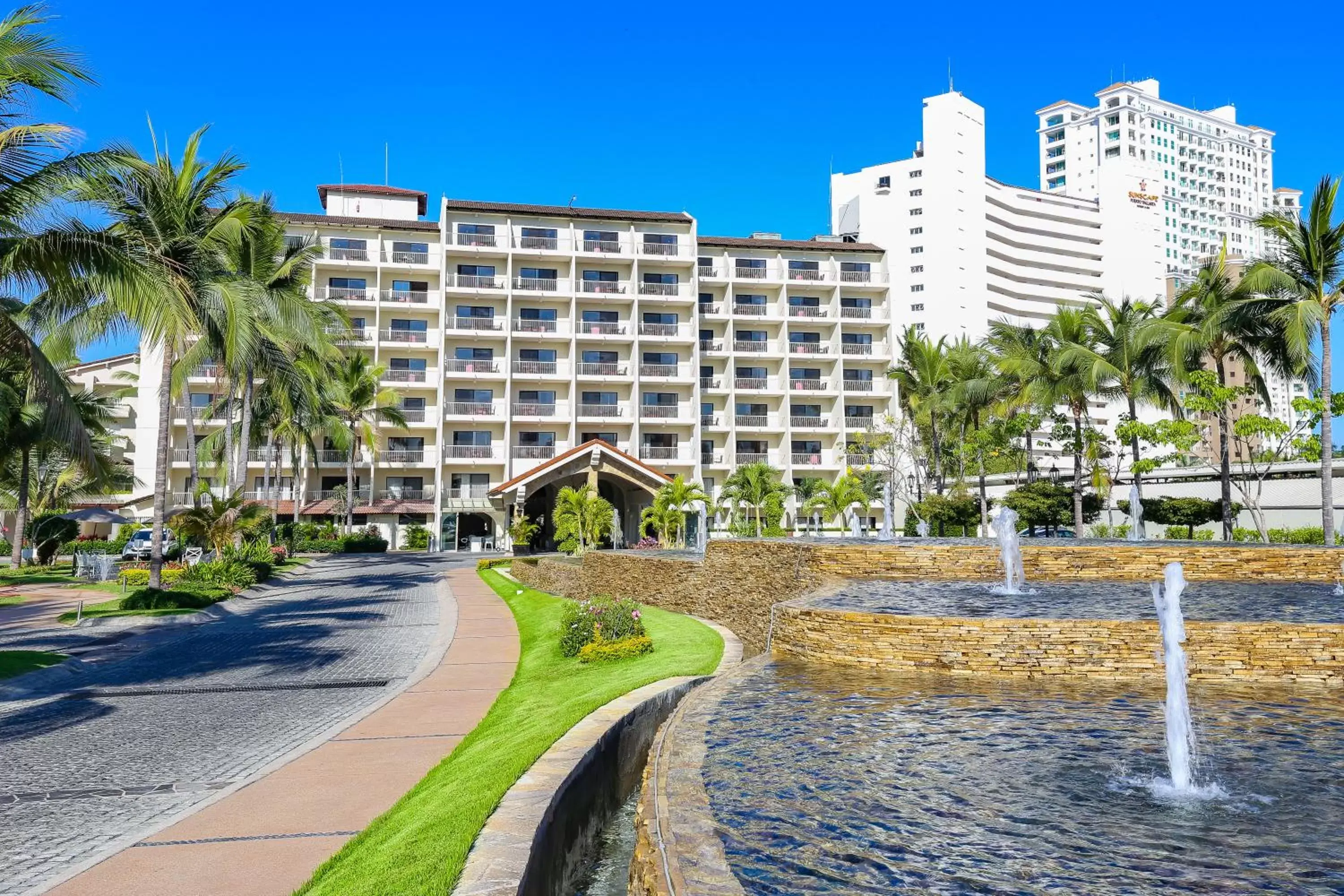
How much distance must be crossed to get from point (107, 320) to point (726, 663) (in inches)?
512

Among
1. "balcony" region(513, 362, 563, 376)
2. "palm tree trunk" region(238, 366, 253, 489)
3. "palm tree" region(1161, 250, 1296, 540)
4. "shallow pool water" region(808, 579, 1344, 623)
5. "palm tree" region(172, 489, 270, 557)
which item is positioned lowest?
"shallow pool water" region(808, 579, 1344, 623)

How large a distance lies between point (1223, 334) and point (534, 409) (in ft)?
131

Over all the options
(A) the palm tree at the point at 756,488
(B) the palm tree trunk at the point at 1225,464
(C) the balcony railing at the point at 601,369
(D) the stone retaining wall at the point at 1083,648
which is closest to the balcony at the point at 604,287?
(C) the balcony railing at the point at 601,369

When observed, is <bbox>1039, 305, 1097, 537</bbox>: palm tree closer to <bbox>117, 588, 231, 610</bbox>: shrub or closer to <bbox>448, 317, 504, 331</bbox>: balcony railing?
<bbox>117, 588, 231, 610</bbox>: shrub

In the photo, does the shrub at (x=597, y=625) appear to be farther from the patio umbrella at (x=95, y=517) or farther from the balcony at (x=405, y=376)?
the balcony at (x=405, y=376)

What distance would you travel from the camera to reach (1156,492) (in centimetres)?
4247

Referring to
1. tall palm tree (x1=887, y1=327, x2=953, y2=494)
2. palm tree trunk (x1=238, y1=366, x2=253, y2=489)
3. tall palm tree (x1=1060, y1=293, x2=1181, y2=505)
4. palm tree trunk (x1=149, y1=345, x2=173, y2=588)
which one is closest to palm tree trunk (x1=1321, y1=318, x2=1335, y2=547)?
tall palm tree (x1=1060, y1=293, x2=1181, y2=505)

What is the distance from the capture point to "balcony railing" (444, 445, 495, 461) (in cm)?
5775

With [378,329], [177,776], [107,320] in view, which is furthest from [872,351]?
[177,776]

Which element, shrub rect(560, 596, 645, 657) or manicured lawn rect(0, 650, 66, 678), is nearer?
manicured lawn rect(0, 650, 66, 678)

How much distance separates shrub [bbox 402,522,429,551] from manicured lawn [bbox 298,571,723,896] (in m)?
40.8

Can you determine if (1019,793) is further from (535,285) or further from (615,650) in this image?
(535,285)

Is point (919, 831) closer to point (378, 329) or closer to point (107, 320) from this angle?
point (107, 320)

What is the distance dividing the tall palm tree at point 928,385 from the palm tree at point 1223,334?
1781 centimetres
